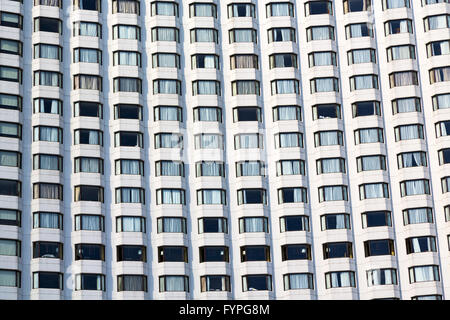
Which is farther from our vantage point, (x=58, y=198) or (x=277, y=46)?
(x=277, y=46)

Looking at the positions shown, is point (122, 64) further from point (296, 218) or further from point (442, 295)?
point (442, 295)

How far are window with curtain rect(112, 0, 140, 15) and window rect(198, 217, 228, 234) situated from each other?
904 inches

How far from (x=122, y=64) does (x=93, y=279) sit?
71.9 ft

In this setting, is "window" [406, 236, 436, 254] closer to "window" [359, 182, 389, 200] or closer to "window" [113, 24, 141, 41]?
"window" [359, 182, 389, 200]

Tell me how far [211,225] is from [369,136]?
17970 mm

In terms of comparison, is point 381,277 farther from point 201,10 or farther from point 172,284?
point 201,10

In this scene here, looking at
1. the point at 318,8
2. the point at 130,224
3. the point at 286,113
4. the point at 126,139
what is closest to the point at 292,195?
the point at 286,113

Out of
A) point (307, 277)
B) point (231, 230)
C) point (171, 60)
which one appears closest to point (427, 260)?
point (307, 277)

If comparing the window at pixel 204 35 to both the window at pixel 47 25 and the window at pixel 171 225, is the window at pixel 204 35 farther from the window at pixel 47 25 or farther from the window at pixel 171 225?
the window at pixel 171 225

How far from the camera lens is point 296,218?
298 ft

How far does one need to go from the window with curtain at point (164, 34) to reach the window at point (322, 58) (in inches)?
542

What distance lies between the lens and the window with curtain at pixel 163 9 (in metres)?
96.9

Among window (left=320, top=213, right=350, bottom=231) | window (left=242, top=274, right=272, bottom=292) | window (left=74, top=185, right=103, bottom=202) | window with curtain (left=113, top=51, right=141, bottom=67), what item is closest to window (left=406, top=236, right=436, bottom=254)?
window (left=320, top=213, right=350, bottom=231)
